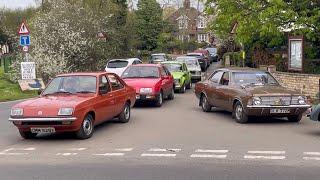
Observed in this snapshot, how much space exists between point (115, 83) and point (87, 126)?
8.16ft

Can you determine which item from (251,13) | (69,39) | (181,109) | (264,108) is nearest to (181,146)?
(264,108)

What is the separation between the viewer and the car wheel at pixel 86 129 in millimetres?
11438

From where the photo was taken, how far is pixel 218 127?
13195mm

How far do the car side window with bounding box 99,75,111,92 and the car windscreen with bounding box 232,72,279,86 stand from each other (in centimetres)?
386

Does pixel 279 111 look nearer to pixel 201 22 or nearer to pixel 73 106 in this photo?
pixel 73 106

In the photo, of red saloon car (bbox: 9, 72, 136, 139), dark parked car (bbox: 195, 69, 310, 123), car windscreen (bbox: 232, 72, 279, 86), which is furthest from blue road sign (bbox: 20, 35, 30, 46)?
car windscreen (bbox: 232, 72, 279, 86)

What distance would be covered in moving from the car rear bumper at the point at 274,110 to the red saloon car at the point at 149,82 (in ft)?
16.7

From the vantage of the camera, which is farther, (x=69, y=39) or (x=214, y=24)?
(x=69, y=39)

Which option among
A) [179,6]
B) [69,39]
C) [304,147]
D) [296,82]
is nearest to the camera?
[304,147]

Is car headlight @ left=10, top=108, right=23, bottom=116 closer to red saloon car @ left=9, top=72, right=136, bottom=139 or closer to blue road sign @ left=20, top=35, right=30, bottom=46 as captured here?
red saloon car @ left=9, top=72, right=136, bottom=139

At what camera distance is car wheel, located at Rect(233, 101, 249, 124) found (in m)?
13.7

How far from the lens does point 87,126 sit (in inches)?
460

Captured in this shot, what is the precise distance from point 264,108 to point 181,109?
4.72m

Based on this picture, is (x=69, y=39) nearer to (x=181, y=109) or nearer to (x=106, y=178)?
(x=181, y=109)
